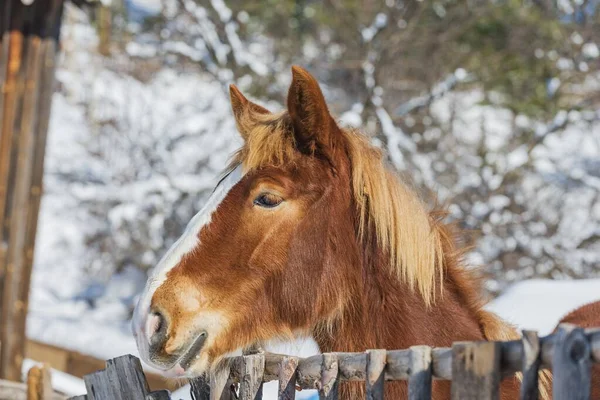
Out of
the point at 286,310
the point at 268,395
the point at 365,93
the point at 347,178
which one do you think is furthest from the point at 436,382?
the point at 365,93

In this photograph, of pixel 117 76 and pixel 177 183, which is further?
pixel 117 76

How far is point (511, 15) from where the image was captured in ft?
41.2

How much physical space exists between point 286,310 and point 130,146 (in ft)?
34.7

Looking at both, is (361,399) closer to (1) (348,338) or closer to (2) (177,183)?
(1) (348,338)

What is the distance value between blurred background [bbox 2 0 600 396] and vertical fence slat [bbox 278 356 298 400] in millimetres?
5732

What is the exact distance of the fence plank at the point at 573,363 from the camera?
4.79 feet

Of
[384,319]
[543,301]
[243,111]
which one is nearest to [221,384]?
[384,319]

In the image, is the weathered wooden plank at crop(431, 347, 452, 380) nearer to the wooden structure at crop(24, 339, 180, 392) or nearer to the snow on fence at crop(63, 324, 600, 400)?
the snow on fence at crop(63, 324, 600, 400)

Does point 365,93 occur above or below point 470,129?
below

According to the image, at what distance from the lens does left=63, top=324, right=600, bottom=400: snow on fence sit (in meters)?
1.48

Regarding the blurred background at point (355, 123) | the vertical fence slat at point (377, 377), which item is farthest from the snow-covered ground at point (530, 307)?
the blurred background at point (355, 123)

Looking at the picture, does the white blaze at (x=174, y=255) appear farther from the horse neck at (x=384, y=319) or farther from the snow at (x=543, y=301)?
the snow at (x=543, y=301)

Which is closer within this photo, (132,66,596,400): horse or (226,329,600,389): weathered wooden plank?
(226,329,600,389): weathered wooden plank

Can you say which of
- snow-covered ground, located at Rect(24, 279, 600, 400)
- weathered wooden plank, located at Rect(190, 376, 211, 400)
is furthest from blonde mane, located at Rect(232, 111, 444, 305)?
weathered wooden plank, located at Rect(190, 376, 211, 400)
